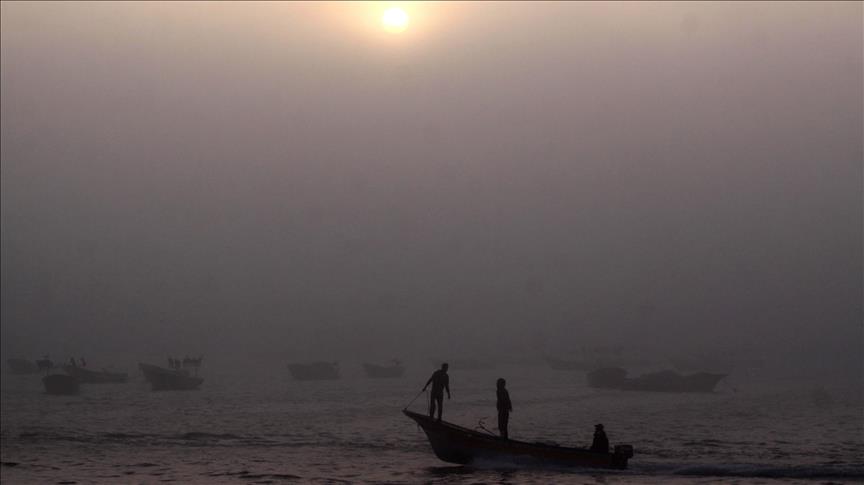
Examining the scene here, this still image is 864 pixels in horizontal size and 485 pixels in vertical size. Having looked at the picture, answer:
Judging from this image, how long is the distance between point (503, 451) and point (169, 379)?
73326 millimetres

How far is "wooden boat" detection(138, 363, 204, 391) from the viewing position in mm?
92562

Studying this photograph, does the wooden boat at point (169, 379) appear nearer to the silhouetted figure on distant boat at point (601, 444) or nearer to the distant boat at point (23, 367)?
the silhouetted figure on distant boat at point (601, 444)

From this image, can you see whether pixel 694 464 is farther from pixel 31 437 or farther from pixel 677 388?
pixel 677 388

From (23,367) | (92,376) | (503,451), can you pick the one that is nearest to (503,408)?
(503,451)

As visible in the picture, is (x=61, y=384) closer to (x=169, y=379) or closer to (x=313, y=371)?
(x=169, y=379)

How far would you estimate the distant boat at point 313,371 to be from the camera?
124812 mm

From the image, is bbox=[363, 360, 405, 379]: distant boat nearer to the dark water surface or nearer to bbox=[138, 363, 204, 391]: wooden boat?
bbox=[138, 363, 204, 391]: wooden boat

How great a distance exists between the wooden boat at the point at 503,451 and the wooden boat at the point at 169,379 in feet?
232

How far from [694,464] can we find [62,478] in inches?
864

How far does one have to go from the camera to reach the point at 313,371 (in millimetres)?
125688

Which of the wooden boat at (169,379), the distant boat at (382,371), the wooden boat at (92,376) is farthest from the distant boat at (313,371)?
the wooden boat at (169,379)

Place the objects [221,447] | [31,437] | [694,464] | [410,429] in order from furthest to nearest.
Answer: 1. [410,429]
2. [31,437]
3. [221,447]
4. [694,464]

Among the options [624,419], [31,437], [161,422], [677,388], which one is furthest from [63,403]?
[677,388]

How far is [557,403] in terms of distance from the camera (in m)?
70.9
